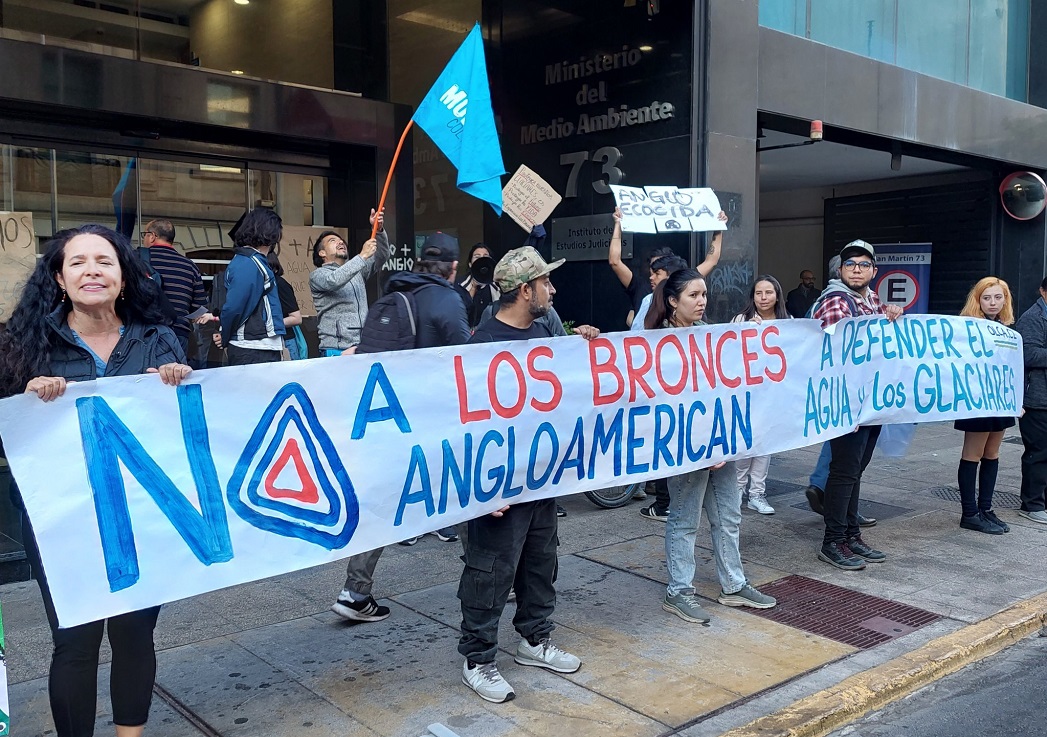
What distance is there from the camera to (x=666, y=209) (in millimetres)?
7273

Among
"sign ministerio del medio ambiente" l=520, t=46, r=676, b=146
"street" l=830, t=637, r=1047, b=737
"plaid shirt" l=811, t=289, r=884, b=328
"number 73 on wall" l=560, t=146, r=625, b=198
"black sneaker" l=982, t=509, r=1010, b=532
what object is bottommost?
"street" l=830, t=637, r=1047, b=737

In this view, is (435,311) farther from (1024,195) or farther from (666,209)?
(1024,195)

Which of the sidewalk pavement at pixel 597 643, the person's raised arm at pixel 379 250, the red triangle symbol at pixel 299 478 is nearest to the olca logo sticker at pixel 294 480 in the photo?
the red triangle symbol at pixel 299 478

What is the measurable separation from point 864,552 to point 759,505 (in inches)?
53.7

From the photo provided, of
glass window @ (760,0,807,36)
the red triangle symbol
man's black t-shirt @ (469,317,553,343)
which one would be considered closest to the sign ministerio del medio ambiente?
glass window @ (760,0,807,36)

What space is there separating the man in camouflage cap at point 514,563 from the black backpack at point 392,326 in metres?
0.53

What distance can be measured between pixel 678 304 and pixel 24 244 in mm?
5848

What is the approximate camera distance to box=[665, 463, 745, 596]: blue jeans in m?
5.07

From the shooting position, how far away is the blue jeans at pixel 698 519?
507 centimetres

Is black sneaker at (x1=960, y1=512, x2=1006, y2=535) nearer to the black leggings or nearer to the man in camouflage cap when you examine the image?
the man in camouflage cap

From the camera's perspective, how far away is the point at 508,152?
11078mm

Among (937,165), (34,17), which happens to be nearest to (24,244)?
(34,17)

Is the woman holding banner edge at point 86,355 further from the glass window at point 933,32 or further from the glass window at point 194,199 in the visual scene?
the glass window at point 933,32

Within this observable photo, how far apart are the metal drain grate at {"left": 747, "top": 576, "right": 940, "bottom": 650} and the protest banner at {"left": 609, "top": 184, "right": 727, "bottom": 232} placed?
280 cm
